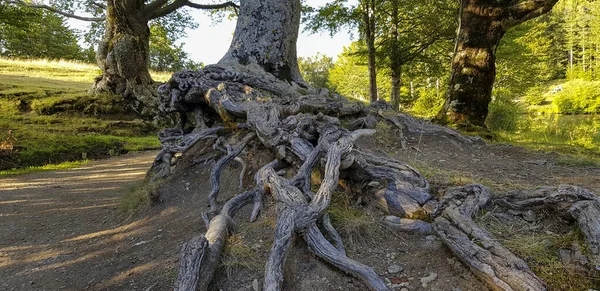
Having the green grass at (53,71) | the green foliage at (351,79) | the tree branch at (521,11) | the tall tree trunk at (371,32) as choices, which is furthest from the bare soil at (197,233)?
the green foliage at (351,79)

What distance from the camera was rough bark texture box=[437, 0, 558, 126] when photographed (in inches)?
254

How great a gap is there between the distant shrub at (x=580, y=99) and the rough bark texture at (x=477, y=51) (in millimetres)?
22237

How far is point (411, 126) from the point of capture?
5.05 metres

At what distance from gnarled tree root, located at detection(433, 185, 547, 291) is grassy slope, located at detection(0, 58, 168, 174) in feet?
33.8

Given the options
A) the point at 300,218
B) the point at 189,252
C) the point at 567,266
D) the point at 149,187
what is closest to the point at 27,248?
the point at 149,187

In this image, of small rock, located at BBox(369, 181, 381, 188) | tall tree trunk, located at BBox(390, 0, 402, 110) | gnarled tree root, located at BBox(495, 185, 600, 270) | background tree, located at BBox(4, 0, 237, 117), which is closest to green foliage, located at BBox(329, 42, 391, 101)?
tall tree trunk, located at BBox(390, 0, 402, 110)

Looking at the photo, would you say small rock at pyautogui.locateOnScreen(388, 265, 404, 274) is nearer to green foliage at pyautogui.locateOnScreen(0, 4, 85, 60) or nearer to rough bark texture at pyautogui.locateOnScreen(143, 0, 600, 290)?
rough bark texture at pyautogui.locateOnScreen(143, 0, 600, 290)

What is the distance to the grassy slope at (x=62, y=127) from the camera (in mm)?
9320

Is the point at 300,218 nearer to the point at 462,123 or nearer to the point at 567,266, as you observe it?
the point at 567,266

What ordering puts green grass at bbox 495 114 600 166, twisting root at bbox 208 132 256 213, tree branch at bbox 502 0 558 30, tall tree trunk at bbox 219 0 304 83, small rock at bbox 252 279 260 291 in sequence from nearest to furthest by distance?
small rock at bbox 252 279 260 291 < twisting root at bbox 208 132 256 213 < green grass at bbox 495 114 600 166 < tall tree trunk at bbox 219 0 304 83 < tree branch at bbox 502 0 558 30

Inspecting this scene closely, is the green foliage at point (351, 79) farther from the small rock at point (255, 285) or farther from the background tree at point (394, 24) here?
the small rock at point (255, 285)

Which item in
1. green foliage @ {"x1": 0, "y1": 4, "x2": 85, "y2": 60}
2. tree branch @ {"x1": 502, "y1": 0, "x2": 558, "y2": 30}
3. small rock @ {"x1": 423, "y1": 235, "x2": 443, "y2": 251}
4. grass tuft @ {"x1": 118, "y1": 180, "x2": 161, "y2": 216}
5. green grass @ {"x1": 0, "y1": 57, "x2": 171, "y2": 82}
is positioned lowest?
grass tuft @ {"x1": 118, "y1": 180, "x2": 161, "y2": 216}

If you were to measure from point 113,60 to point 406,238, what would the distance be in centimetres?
1536

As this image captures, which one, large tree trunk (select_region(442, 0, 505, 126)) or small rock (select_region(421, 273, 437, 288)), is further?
large tree trunk (select_region(442, 0, 505, 126))
